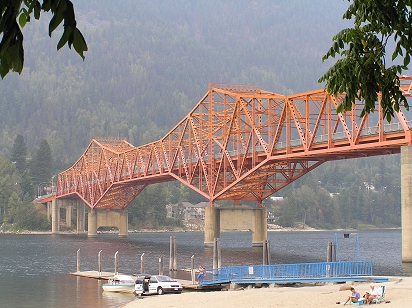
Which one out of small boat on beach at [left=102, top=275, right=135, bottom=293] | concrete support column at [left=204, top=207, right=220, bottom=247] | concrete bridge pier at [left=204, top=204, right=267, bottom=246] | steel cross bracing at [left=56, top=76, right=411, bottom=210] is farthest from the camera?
concrete bridge pier at [left=204, top=204, right=267, bottom=246]

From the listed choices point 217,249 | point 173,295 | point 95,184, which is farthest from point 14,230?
point 173,295

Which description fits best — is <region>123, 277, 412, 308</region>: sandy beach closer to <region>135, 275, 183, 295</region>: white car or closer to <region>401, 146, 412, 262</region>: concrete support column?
<region>135, 275, 183, 295</region>: white car

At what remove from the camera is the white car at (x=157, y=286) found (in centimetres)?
4847

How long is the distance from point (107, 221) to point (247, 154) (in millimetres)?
83499

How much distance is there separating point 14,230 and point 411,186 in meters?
151

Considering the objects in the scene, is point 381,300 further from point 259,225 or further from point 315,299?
point 259,225

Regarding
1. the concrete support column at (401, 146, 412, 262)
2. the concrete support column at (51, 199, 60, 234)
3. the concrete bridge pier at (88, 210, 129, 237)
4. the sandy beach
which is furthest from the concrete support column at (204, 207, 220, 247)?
the concrete support column at (51, 199, 60, 234)

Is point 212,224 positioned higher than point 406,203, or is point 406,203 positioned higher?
point 406,203

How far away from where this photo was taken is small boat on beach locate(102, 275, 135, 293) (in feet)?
173

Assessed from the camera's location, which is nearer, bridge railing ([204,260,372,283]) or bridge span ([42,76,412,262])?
bridge railing ([204,260,372,283])

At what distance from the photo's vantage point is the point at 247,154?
98.8m

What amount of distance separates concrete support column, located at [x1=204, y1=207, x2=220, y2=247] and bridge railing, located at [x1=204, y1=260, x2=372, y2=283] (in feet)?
189

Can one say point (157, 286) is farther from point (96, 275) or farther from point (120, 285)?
point (96, 275)

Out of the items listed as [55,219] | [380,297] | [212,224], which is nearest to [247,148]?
[212,224]
